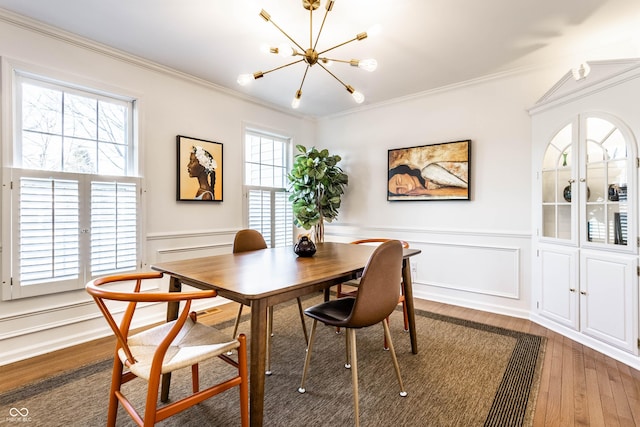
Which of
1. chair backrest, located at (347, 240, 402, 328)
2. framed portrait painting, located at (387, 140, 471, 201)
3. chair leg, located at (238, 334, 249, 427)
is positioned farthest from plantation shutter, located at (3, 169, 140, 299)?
framed portrait painting, located at (387, 140, 471, 201)

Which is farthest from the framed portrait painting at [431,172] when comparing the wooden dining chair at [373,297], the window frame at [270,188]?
the wooden dining chair at [373,297]

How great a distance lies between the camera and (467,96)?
3.61 meters

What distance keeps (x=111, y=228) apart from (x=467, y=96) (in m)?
3.88

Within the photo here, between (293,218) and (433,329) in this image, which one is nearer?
(433,329)

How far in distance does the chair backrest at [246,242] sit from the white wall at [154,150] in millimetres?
1110

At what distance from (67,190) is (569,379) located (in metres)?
3.94

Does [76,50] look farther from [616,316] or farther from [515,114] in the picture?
[616,316]

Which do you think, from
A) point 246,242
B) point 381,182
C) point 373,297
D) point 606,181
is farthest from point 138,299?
point 381,182

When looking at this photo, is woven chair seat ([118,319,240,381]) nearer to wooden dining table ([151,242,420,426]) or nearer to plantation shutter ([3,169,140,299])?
wooden dining table ([151,242,420,426])

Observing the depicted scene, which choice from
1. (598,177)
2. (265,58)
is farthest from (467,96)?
(265,58)

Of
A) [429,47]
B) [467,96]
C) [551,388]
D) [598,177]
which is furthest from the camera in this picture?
[467,96]

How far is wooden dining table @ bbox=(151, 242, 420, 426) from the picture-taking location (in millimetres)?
1346

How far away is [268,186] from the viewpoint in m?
4.40

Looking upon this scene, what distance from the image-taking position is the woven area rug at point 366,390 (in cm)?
171
